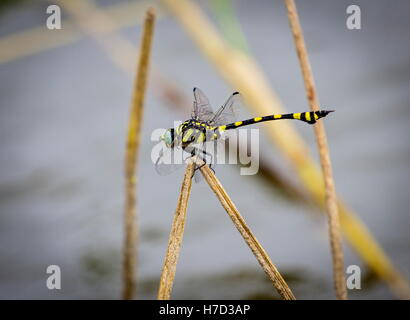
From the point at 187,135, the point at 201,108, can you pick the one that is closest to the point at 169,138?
the point at 187,135

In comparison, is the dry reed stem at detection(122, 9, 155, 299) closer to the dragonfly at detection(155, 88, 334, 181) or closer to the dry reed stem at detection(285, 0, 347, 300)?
the dragonfly at detection(155, 88, 334, 181)

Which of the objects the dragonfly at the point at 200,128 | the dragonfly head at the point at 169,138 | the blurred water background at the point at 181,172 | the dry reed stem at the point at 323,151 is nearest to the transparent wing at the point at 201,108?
the dragonfly at the point at 200,128

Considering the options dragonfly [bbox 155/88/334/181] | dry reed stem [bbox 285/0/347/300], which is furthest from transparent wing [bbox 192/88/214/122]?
dry reed stem [bbox 285/0/347/300]

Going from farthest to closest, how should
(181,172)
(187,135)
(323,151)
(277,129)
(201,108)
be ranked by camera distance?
(181,172), (277,129), (201,108), (187,135), (323,151)

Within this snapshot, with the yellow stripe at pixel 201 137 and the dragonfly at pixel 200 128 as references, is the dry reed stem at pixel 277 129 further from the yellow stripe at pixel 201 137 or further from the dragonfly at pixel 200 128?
the yellow stripe at pixel 201 137

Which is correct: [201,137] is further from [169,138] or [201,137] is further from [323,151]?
[323,151]
